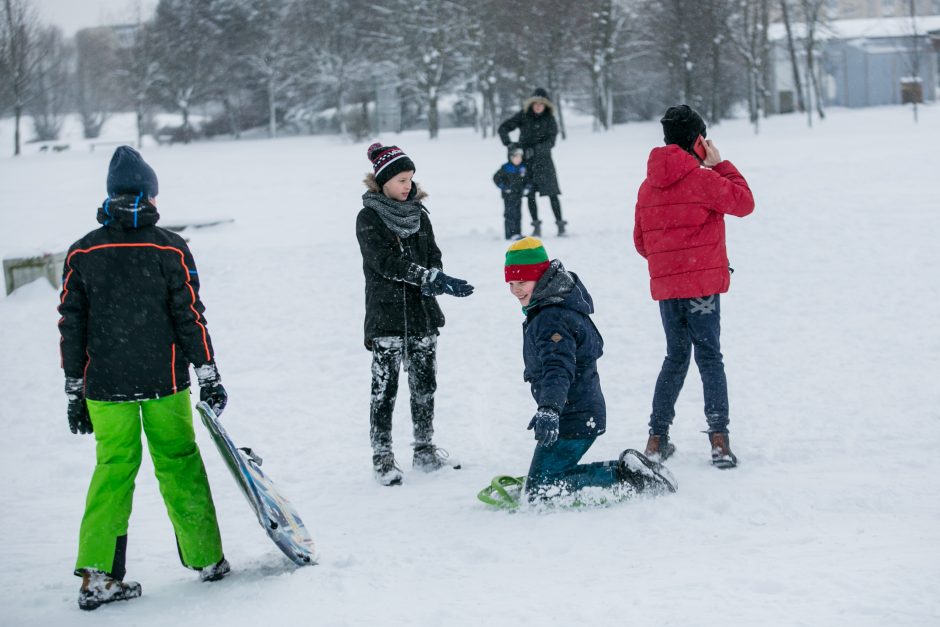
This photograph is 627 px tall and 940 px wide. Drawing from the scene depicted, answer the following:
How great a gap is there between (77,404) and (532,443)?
2.93 metres

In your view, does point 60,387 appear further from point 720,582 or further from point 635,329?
point 720,582

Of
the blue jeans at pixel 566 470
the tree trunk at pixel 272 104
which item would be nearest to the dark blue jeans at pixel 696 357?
the blue jeans at pixel 566 470

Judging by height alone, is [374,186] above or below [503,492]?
above

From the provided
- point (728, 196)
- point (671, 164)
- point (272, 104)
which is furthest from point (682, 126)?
point (272, 104)

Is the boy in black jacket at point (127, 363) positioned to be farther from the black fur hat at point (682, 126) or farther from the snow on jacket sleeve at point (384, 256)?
the black fur hat at point (682, 126)

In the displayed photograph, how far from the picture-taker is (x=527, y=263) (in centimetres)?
467

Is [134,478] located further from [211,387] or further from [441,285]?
[441,285]

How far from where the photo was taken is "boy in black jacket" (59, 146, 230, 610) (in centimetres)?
397

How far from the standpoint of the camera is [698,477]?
5039 millimetres

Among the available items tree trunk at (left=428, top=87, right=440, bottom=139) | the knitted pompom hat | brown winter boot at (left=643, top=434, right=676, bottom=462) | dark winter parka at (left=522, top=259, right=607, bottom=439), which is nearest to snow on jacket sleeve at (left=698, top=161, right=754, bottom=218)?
dark winter parka at (left=522, top=259, right=607, bottom=439)

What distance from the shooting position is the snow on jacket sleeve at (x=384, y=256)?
5277 millimetres

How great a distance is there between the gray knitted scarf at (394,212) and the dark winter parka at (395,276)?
3 centimetres

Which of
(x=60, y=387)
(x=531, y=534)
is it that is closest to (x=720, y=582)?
(x=531, y=534)

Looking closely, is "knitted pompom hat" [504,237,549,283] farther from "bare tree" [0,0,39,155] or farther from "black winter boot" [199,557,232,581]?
"bare tree" [0,0,39,155]
